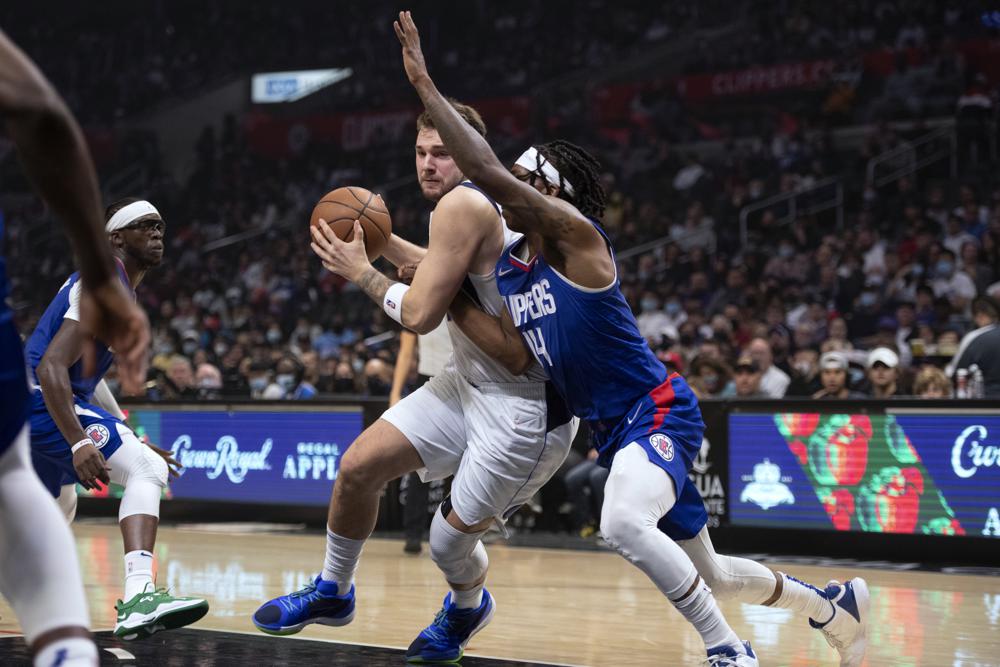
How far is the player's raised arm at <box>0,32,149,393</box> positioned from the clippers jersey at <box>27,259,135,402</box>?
2.70 m

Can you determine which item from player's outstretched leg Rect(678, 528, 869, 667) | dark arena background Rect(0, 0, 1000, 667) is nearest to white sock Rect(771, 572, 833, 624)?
player's outstretched leg Rect(678, 528, 869, 667)

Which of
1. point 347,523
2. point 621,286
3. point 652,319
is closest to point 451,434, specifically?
point 347,523

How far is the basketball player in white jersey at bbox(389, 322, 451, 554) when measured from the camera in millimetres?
8344

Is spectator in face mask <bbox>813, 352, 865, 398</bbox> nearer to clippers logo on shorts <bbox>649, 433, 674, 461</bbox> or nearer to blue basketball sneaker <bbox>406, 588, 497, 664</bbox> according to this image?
blue basketball sneaker <bbox>406, 588, 497, 664</bbox>

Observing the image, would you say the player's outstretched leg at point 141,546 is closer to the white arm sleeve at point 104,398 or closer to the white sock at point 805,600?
the white arm sleeve at point 104,398

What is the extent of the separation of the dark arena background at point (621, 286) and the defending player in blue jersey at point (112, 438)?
247mm

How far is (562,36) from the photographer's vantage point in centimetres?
2362

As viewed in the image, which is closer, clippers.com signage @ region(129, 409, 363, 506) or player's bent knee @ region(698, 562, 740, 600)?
player's bent knee @ region(698, 562, 740, 600)

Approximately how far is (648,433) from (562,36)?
20206 mm

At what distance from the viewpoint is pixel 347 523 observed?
15.4ft

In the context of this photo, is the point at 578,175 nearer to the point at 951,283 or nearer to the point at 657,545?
the point at 657,545

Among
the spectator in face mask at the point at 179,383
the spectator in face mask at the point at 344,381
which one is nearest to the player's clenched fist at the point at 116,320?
the spectator in face mask at the point at 179,383

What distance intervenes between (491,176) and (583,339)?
0.63 metres

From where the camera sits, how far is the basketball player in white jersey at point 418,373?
8344 millimetres
